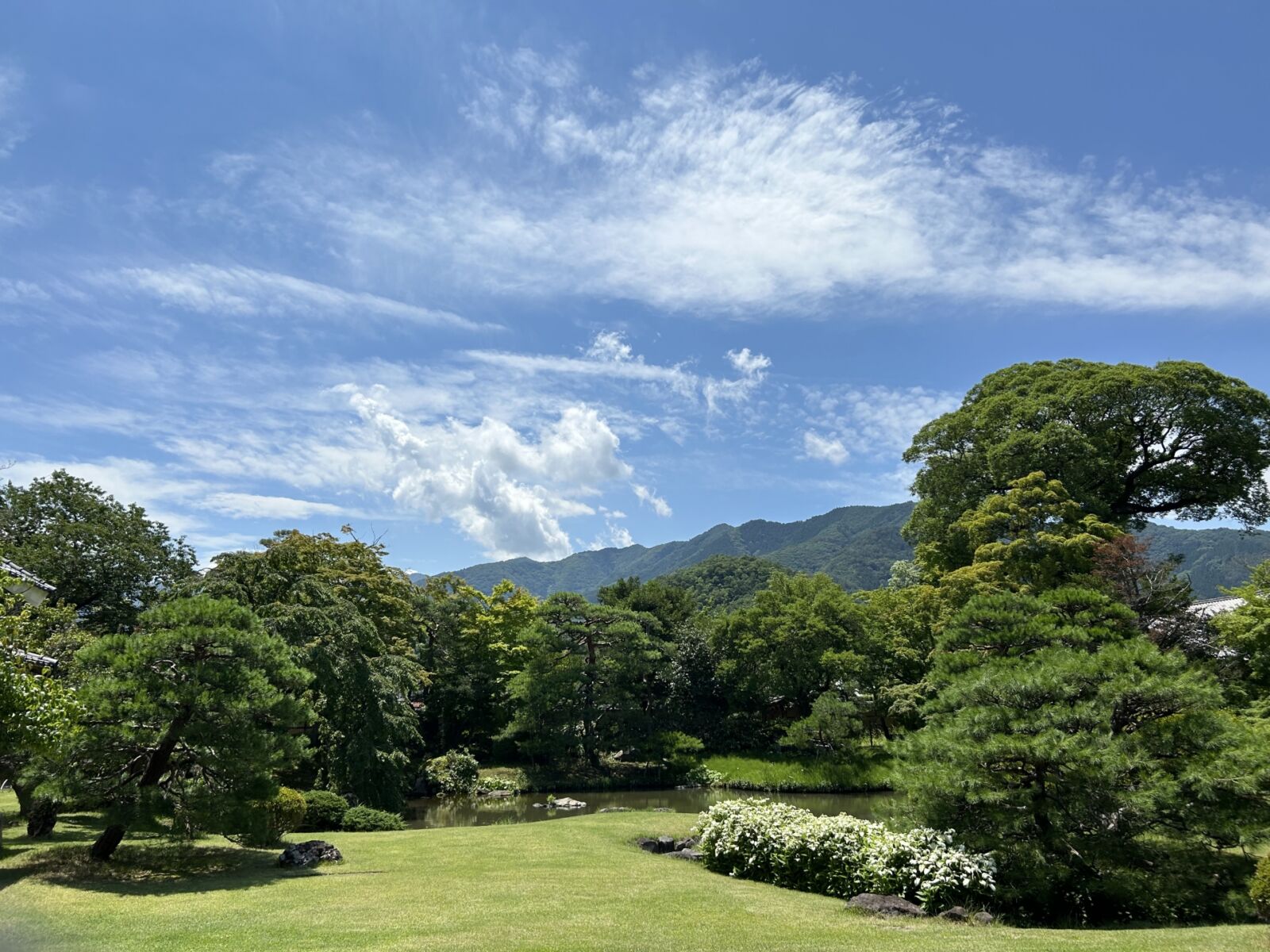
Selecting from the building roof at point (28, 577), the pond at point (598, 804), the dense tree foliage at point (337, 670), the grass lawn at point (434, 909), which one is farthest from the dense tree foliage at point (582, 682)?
the building roof at point (28, 577)

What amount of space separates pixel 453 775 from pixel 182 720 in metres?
19.7

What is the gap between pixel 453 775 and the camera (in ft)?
92.7

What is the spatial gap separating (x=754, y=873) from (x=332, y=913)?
Result: 7.11 metres

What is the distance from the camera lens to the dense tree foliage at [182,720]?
10.1 meters

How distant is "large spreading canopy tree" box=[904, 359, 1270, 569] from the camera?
25.5 m

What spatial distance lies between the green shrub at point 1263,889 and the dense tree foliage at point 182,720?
42.0 feet

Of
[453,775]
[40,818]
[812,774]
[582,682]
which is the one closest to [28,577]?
[40,818]

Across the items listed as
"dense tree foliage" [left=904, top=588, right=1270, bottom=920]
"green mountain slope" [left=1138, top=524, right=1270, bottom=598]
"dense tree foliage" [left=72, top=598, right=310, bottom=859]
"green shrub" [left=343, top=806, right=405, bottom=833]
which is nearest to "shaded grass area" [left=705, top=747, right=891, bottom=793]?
"green shrub" [left=343, top=806, right=405, bottom=833]

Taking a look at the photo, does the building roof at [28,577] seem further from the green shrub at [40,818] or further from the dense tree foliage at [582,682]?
the dense tree foliage at [582,682]

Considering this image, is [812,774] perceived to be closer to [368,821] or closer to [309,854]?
[368,821]

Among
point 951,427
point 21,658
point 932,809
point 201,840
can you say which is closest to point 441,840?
point 201,840

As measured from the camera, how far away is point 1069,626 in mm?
11422

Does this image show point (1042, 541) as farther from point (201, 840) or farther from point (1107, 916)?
point (201, 840)

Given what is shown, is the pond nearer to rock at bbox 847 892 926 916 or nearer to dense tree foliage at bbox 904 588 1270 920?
dense tree foliage at bbox 904 588 1270 920
